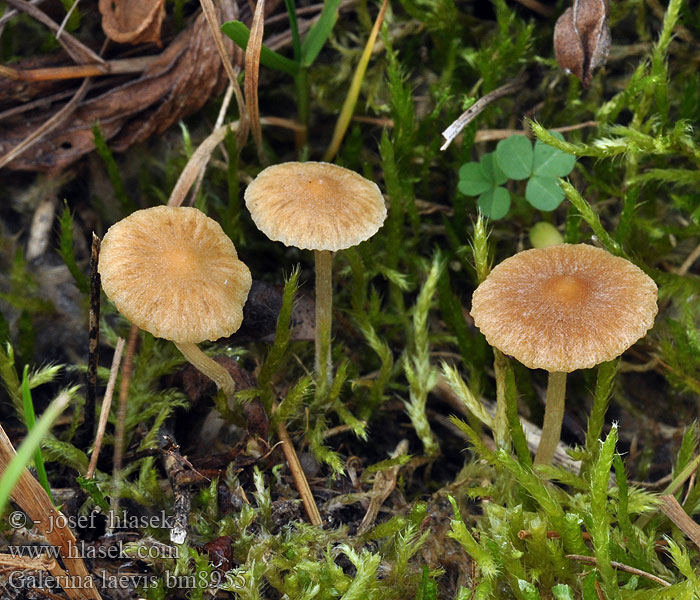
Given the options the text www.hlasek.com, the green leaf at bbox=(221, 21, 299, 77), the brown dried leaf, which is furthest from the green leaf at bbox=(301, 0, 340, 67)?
the text www.hlasek.com

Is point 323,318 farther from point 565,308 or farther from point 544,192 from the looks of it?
point 544,192

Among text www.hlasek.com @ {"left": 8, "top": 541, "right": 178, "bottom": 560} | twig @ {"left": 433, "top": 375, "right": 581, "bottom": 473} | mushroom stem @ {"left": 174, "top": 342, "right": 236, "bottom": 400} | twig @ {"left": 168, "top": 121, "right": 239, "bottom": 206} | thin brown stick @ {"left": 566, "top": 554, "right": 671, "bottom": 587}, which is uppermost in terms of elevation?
twig @ {"left": 168, "top": 121, "right": 239, "bottom": 206}

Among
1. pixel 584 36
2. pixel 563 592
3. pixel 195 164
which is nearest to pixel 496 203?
pixel 584 36

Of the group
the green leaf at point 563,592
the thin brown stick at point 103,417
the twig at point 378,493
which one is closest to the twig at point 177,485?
the thin brown stick at point 103,417

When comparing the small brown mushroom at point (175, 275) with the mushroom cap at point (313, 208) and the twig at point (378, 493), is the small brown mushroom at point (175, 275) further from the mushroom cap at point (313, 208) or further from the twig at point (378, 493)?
the twig at point (378, 493)

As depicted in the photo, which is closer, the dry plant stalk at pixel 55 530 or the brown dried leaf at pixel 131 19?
the dry plant stalk at pixel 55 530

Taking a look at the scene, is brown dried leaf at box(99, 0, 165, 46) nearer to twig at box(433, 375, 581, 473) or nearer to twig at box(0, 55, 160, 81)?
twig at box(0, 55, 160, 81)
